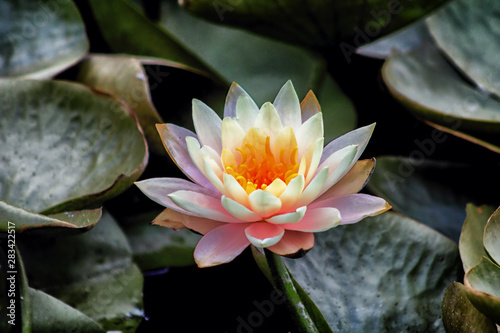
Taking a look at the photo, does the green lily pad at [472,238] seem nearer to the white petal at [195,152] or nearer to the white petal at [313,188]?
the white petal at [313,188]

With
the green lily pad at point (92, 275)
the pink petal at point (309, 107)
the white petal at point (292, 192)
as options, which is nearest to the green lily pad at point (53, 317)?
the green lily pad at point (92, 275)

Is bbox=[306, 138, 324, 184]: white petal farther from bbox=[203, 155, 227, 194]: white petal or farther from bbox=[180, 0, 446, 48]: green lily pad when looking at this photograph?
bbox=[180, 0, 446, 48]: green lily pad

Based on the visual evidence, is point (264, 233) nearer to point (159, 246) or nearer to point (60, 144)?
point (159, 246)

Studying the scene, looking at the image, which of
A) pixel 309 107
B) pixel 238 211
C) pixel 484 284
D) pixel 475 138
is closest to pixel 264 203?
pixel 238 211

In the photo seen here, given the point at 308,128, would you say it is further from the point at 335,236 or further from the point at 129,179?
the point at 129,179

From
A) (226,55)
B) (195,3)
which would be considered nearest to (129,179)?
(195,3)
